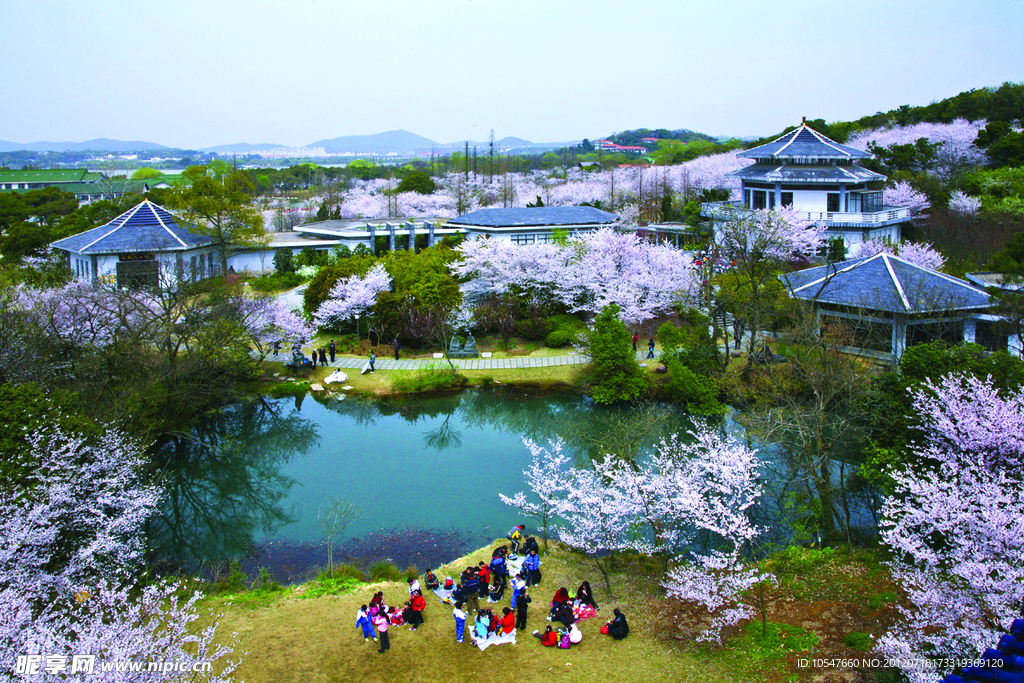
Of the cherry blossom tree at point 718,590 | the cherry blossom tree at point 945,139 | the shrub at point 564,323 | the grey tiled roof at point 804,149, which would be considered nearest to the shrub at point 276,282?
the shrub at point 564,323

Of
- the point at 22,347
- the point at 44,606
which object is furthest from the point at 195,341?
the point at 44,606

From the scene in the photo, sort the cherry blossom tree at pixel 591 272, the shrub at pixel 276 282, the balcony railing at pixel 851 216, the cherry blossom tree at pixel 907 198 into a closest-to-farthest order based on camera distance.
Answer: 1. the cherry blossom tree at pixel 591 272
2. the balcony railing at pixel 851 216
3. the cherry blossom tree at pixel 907 198
4. the shrub at pixel 276 282

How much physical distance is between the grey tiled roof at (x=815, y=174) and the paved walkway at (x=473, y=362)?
11.4 metres

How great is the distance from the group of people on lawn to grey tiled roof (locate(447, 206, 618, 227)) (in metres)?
22.2

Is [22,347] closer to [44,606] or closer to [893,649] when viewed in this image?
[44,606]

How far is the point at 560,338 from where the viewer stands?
23.2 meters

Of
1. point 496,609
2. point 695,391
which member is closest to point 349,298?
point 695,391

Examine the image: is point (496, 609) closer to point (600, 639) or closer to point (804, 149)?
point (600, 639)

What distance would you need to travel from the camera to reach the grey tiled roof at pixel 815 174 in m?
27.7

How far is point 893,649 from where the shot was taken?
772cm

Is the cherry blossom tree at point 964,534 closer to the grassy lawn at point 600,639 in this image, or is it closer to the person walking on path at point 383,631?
the grassy lawn at point 600,639

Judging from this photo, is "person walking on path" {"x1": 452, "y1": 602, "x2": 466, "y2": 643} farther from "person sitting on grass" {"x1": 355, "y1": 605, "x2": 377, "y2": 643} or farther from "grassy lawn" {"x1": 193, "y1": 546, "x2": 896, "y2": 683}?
"person sitting on grass" {"x1": 355, "y1": 605, "x2": 377, "y2": 643}

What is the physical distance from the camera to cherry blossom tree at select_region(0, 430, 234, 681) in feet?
22.0

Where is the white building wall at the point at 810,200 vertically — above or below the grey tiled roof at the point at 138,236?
above
